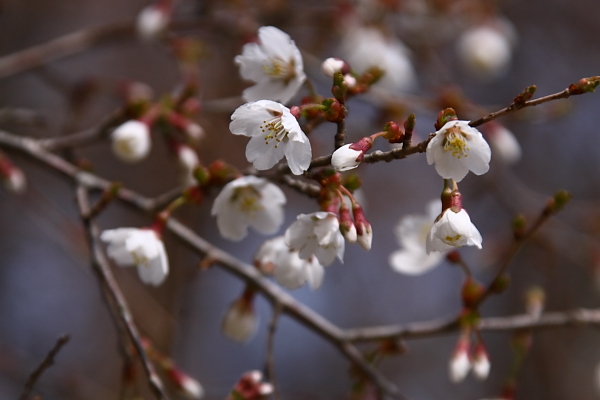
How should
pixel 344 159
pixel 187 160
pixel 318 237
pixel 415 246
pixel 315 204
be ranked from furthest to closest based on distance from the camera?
pixel 315 204 < pixel 187 160 < pixel 415 246 < pixel 318 237 < pixel 344 159

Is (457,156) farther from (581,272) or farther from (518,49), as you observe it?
(518,49)

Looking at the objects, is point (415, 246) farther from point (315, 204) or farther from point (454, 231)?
point (315, 204)

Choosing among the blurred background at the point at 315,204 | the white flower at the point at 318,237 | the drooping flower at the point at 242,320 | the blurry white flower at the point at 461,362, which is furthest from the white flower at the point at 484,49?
the white flower at the point at 318,237

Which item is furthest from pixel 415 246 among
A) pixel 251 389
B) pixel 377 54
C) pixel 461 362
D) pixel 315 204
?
pixel 315 204

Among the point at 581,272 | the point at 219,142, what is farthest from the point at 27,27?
the point at 581,272

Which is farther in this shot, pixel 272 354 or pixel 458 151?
pixel 272 354

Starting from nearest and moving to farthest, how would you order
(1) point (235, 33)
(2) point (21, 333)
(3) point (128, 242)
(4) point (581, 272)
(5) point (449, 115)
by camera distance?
(5) point (449, 115) < (3) point (128, 242) < (1) point (235, 33) < (2) point (21, 333) < (4) point (581, 272)
